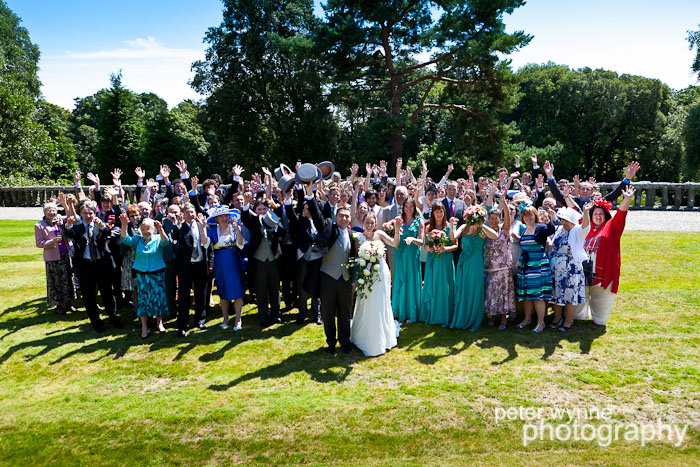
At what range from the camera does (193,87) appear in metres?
35.8

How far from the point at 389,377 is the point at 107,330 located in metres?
5.45

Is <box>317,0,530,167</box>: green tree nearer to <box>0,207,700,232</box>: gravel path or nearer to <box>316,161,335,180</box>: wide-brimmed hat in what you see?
<box>0,207,700,232</box>: gravel path

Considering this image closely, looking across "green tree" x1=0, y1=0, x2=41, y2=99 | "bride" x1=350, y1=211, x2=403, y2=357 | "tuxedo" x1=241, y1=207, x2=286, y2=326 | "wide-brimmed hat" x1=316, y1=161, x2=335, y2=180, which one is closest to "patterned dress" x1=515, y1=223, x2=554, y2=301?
"bride" x1=350, y1=211, x2=403, y2=357

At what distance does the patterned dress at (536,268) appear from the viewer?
25.4 feet

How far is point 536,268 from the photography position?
A: 25.7 ft

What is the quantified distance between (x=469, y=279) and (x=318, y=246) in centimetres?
279

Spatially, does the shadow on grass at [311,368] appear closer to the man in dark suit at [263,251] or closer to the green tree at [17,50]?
the man in dark suit at [263,251]

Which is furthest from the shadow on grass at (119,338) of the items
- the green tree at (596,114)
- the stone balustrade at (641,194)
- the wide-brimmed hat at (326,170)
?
the green tree at (596,114)

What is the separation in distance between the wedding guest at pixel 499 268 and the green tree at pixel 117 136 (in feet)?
137

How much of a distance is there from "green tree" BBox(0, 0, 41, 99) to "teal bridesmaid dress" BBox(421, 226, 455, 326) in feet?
174

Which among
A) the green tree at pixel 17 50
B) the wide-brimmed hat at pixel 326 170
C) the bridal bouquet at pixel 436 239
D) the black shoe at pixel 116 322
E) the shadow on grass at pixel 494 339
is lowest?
the shadow on grass at pixel 494 339

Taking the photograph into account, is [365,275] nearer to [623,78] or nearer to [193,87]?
[193,87]

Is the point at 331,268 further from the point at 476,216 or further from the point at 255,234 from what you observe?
the point at 476,216

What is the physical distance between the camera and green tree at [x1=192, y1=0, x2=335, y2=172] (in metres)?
33.6
